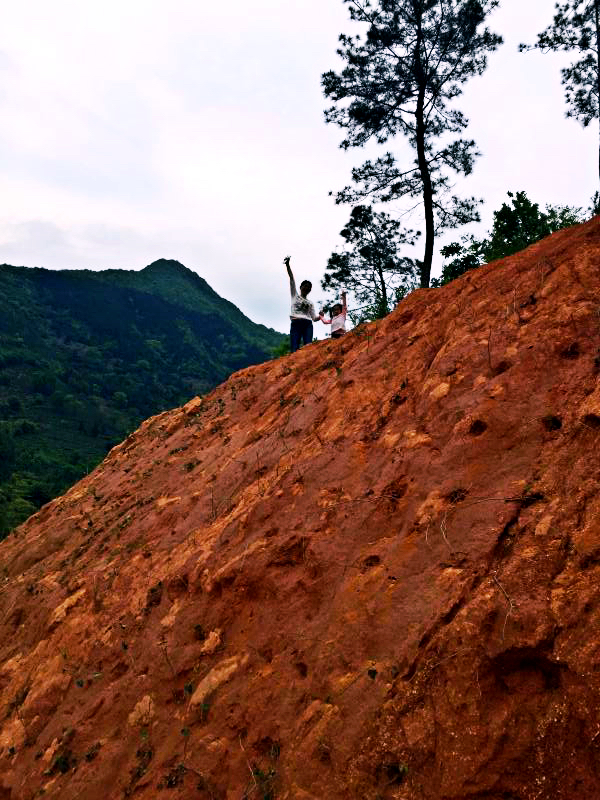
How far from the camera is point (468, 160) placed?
14.5 m

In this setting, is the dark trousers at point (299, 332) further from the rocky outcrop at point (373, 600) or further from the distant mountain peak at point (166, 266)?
the distant mountain peak at point (166, 266)

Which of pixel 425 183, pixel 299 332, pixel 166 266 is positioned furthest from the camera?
pixel 166 266

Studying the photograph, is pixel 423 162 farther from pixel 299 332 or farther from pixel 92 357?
pixel 92 357

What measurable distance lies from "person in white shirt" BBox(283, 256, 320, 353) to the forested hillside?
43.3 meters

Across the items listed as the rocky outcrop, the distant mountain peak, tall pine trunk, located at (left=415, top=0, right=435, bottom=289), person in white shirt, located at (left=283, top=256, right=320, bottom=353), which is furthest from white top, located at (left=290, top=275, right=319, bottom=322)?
the distant mountain peak

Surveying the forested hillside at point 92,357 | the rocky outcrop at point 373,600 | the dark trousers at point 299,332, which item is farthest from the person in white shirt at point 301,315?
the forested hillside at point 92,357

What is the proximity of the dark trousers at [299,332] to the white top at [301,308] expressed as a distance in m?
0.12

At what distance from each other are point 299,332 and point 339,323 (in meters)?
0.92

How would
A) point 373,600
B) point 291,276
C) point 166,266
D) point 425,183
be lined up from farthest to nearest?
1. point 166,266
2. point 425,183
3. point 291,276
4. point 373,600

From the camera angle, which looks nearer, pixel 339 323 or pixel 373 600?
pixel 373 600

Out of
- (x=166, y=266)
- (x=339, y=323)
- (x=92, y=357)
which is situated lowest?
(x=339, y=323)

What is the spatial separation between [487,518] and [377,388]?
297cm

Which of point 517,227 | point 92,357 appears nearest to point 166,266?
point 92,357

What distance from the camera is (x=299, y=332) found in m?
11.4
